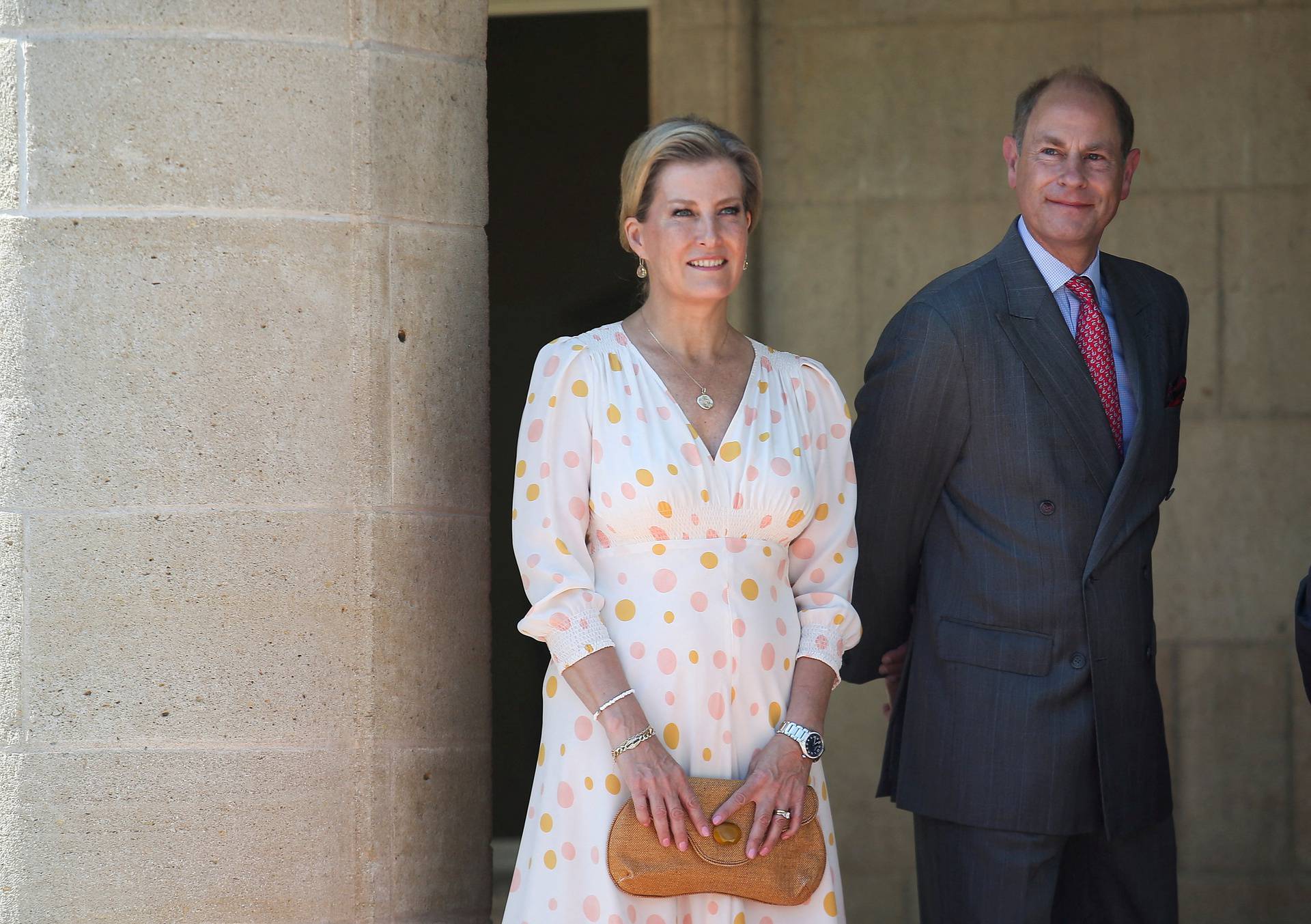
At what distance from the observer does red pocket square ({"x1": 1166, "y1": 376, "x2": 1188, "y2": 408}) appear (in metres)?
3.66

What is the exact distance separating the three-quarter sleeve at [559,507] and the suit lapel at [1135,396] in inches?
43.8

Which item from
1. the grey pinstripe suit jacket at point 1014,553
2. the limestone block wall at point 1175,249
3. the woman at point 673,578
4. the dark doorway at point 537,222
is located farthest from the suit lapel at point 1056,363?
the dark doorway at point 537,222

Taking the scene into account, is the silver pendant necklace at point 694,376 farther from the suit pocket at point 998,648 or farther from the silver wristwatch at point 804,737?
the suit pocket at point 998,648

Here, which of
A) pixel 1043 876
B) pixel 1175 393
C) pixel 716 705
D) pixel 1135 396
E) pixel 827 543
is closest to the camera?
pixel 716 705

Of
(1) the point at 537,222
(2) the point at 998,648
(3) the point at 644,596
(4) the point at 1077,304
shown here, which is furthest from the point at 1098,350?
(1) the point at 537,222

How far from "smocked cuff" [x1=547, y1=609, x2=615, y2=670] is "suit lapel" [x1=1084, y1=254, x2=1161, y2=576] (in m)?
1.10

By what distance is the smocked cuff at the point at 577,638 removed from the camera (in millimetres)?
2916

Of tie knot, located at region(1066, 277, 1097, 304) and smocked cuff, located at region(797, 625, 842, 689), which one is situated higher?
tie knot, located at region(1066, 277, 1097, 304)

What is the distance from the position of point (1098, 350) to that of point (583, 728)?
4.76ft

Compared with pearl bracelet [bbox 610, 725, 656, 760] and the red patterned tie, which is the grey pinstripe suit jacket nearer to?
the red patterned tie

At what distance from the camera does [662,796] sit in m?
2.85

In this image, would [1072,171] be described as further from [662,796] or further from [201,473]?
[201,473]

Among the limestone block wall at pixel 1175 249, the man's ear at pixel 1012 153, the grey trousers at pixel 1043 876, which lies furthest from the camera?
the limestone block wall at pixel 1175 249

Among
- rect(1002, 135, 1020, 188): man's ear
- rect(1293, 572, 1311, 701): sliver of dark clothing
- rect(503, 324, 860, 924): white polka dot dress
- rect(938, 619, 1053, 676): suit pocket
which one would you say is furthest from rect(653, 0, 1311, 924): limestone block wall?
rect(503, 324, 860, 924): white polka dot dress
